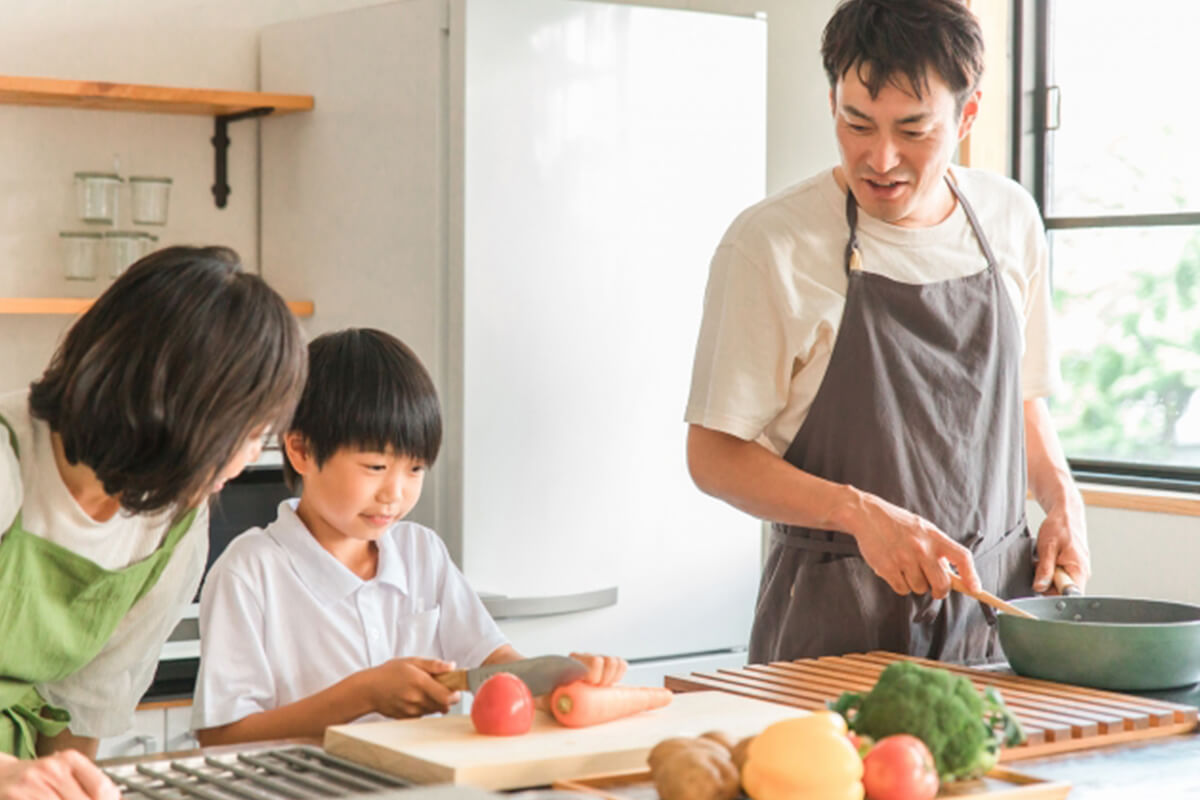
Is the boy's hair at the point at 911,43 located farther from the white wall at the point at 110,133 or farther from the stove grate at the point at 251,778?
the white wall at the point at 110,133

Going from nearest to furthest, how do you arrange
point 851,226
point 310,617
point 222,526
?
point 310,617, point 851,226, point 222,526

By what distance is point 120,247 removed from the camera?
2.98m

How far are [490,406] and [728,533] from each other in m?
0.60

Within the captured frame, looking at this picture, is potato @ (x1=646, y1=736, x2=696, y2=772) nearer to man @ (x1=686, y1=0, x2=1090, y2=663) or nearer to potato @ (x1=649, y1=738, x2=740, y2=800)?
potato @ (x1=649, y1=738, x2=740, y2=800)

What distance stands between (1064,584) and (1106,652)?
31 centimetres

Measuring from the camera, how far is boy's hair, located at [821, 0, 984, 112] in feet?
5.52

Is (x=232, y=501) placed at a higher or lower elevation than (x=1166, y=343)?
lower

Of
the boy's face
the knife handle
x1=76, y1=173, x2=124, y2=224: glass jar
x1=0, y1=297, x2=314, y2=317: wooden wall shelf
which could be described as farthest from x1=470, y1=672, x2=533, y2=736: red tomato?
x1=76, y1=173, x2=124, y2=224: glass jar

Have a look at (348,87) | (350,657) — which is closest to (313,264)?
(348,87)

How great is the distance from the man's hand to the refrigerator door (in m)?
1.16

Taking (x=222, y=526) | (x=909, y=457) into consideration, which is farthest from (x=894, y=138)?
(x=222, y=526)

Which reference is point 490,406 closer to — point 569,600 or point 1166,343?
point 569,600

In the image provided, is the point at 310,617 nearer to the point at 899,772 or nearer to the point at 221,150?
the point at 899,772

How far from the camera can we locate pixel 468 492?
9.02 ft
